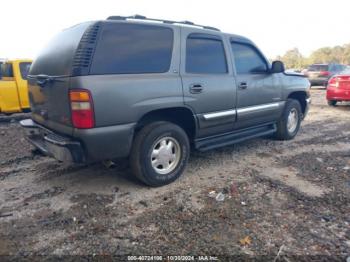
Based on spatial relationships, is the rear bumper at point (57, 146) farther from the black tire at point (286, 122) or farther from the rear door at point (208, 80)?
the black tire at point (286, 122)

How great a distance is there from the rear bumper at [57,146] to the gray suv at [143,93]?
11mm

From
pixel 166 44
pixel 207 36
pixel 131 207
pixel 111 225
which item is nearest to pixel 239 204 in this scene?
pixel 131 207

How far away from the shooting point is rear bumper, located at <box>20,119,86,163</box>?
116 inches

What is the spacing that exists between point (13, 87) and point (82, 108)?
20.1ft

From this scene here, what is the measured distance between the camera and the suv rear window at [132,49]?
9.77ft

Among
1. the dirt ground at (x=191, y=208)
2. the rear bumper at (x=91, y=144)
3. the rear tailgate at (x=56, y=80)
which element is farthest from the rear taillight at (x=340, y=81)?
the rear tailgate at (x=56, y=80)

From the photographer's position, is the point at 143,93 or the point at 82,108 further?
the point at 143,93

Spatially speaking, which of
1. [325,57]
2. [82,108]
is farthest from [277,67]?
[325,57]

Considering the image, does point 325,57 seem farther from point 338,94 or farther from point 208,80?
point 208,80

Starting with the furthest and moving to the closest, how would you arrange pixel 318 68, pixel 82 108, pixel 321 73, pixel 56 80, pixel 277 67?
pixel 318 68 < pixel 321 73 < pixel 277 67 < pixel 56 80 < pixel 82 108

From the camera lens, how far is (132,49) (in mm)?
3197

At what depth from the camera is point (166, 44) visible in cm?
351

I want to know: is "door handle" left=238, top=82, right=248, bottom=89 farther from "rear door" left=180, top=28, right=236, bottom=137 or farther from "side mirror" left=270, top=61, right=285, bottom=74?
"side mirror" left=270, top=61, right=285, bottom=74

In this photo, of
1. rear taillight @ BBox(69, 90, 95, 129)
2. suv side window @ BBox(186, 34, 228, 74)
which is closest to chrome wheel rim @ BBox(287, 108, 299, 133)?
suv side window @ BBox(186, 34, 228, 74)
